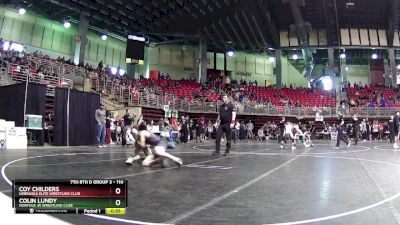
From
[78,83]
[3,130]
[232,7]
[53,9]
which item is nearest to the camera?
[3,130]

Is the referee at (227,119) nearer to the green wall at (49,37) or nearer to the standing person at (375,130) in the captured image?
the standing person at (375,130)

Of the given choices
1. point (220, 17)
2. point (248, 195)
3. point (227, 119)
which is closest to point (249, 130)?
point (220, 17)

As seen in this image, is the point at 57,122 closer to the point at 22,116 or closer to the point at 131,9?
the point at 22,116

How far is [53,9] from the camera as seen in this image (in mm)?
33875

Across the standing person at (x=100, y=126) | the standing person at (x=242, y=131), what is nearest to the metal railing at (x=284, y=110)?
the standing person at (x=242, y=131)

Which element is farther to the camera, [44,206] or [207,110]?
[207,110]

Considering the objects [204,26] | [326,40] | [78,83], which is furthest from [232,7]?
[78,83]

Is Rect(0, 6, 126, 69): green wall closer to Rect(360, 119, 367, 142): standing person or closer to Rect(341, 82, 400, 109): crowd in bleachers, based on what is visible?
Rect(341, 82, 400, 109): crowd in bleachers

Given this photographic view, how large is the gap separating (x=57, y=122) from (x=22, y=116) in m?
1.38
